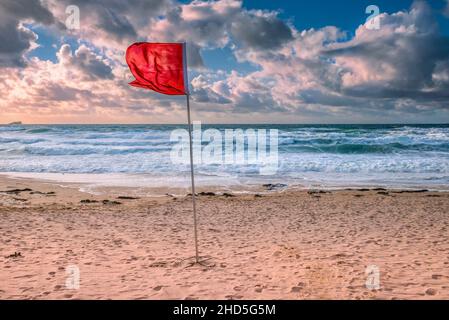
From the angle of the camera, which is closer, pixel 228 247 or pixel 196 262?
pixel 196 262

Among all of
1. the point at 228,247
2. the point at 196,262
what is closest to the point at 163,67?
the point at 196,262

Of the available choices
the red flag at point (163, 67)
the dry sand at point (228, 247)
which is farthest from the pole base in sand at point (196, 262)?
the red flag at point (163, 67)

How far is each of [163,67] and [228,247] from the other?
14.0ft

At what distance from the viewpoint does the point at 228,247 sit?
7988mm

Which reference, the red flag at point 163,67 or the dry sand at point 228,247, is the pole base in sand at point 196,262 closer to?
the dry sand at point 228,247

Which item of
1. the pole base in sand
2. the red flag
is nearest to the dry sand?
the pole base in sand

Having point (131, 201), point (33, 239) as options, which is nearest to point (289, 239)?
point (33, 239)

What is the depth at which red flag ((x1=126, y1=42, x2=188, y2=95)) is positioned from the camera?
5.75m

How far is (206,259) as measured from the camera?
709 cm

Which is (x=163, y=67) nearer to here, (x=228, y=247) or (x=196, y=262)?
(x=196, y=262)

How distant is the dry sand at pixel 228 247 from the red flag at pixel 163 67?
10.5 feet
